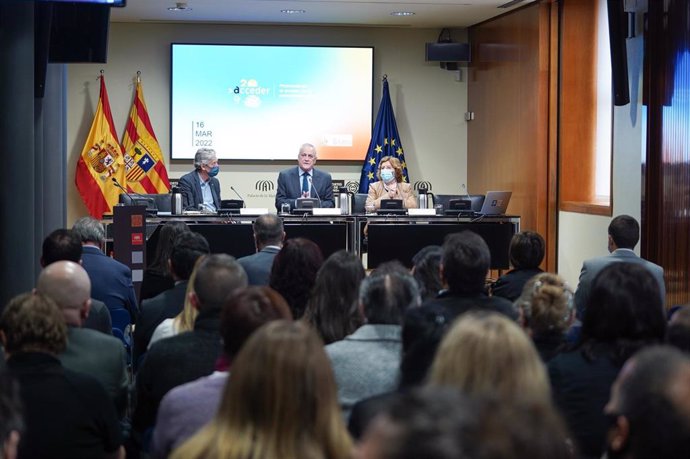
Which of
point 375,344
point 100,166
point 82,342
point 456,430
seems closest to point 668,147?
point 375,344

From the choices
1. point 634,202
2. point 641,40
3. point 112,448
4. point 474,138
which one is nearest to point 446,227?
point 634,202

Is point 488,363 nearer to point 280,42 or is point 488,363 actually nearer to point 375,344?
point 375,344

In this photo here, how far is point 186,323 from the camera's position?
389cm

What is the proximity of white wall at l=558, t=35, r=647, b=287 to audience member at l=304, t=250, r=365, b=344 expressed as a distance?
578 cm

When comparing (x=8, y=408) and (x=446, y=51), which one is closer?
(x=8, y=408)

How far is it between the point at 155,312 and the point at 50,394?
6.13ft

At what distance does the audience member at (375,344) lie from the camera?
3107 mm

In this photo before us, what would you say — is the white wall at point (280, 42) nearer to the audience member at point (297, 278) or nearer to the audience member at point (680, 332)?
the audience member at point (297, 278)

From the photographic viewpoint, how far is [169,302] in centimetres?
465

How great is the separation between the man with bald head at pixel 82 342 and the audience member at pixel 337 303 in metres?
0.70

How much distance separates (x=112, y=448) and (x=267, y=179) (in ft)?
32.5

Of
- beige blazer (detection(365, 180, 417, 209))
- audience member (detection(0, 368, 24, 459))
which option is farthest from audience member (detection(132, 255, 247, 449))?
beige blazer (detection(365, 180, 417, 209))

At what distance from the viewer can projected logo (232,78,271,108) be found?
40.9ft

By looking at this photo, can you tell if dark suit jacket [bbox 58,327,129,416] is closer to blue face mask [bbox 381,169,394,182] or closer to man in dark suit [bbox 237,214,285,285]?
man in dark suit [bbox 237,214,285,285]
